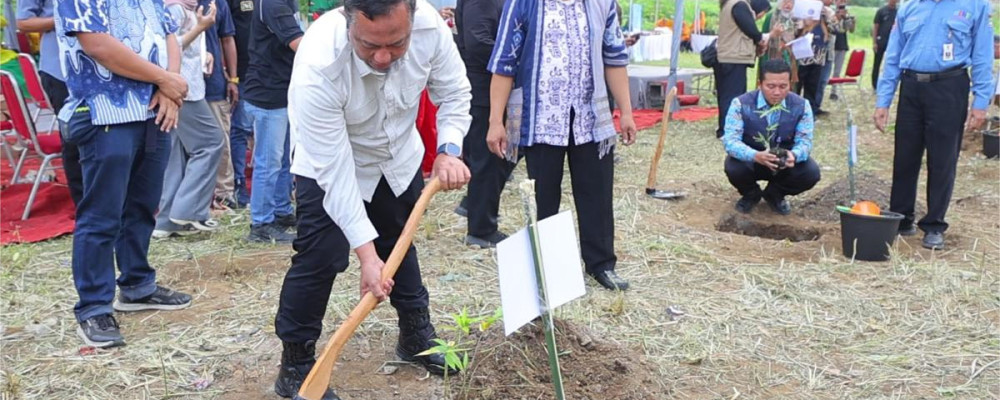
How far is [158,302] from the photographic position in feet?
12.5

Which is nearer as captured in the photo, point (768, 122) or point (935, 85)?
point (935, 85)

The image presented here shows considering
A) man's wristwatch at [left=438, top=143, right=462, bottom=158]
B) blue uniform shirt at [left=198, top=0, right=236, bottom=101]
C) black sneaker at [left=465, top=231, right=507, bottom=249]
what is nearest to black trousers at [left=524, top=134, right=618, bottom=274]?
black sneaker at [left=465, top=231, right=507, bottom=249]

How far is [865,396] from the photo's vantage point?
3.05 metres

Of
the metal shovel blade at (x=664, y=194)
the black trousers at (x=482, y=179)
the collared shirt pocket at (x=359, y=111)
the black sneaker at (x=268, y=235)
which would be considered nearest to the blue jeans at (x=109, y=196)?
the collared shirt pocket at (x=359, y=111)

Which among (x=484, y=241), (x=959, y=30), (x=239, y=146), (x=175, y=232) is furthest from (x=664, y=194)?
(x=175, y=232)

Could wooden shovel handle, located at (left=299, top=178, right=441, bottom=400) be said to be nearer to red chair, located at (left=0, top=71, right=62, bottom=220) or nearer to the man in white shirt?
the man in white shirt

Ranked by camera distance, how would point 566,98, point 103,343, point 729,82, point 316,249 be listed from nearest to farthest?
1. point 316,249
2. point 103,343
3. point 566,98
4. point 729,82

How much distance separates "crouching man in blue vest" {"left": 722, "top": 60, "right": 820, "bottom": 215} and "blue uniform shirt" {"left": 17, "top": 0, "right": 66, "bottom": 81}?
13.5ft

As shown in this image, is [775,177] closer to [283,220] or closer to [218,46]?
[283,220]

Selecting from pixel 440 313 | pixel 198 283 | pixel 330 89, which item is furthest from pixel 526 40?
pixel 198 283

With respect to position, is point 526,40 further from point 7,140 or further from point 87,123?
point 7,140

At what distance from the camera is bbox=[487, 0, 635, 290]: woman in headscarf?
3.89m

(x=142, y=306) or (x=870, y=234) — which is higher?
(x=142, y=306)

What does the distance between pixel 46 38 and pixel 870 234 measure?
4.46 meters
